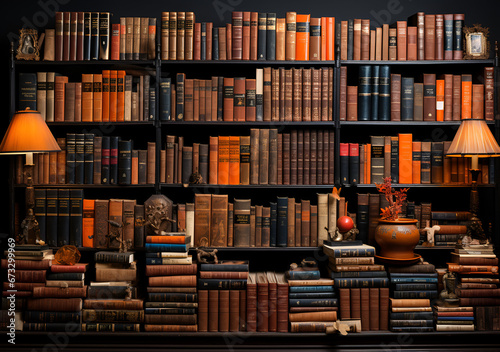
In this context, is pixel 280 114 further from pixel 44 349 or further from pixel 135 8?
pixel 44 349

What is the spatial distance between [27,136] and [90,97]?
49 cm

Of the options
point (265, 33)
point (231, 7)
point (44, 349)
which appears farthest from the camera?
point (231, 7)

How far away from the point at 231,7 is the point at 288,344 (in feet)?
7.52

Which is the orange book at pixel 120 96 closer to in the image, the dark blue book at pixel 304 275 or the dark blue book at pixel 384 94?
the dark blue book at pixel 304 275

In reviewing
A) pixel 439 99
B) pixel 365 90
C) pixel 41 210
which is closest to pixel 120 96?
pixel 41 210

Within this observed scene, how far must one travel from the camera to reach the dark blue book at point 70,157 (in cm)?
318

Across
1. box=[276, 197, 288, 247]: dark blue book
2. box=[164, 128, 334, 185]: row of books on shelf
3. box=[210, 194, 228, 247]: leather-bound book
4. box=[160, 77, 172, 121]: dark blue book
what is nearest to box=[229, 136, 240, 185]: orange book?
box=[164, 128, 334, 185]: row of books on shelf

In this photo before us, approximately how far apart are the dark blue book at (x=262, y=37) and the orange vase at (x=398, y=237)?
1.31 metres

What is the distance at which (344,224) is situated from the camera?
9.87ft

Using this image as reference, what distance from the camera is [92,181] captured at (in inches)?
126

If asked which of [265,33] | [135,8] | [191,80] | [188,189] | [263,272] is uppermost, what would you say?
[135,8]

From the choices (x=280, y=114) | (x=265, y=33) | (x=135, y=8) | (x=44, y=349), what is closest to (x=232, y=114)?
(x=280, y=114)

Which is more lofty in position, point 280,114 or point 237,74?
point 237,74

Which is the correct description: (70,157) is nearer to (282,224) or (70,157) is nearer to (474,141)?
(282,224)
